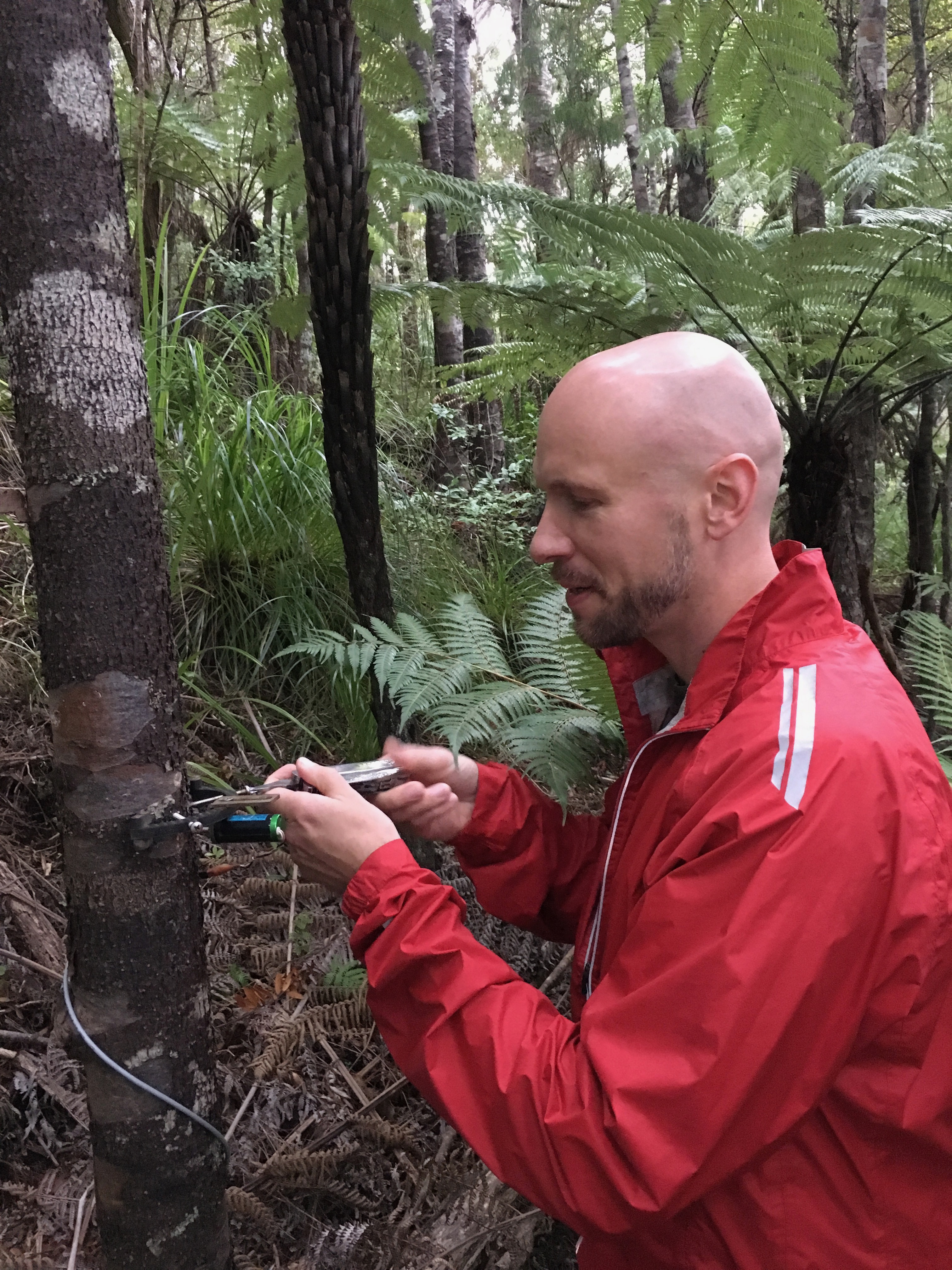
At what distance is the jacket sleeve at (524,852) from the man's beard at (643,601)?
443mm

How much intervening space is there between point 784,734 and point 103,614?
1.08m

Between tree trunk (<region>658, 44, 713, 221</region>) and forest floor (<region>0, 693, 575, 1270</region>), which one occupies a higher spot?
tree trunk (<region>658, 44, 713, 221</region>)

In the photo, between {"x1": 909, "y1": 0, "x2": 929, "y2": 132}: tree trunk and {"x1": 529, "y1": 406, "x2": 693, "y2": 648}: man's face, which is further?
{"x1": 909, "y1": 0, "x2": 929, "y2": 132}: tree trunk

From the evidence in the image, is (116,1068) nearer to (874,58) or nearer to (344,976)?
(344,976)

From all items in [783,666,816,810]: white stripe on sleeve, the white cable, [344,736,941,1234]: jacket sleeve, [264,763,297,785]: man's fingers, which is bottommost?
the white cable

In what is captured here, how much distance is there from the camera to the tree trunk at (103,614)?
4.21ft

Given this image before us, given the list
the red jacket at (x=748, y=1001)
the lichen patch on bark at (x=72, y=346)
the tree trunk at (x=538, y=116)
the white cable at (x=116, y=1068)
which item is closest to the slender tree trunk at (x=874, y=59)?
the red jacket at (x=748, y=1001)

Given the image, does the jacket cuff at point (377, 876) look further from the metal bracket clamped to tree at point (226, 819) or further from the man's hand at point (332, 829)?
the metal bracket clamped to tree at point (226, 819)

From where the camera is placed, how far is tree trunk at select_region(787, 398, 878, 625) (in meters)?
2.61

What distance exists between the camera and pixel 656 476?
138cm

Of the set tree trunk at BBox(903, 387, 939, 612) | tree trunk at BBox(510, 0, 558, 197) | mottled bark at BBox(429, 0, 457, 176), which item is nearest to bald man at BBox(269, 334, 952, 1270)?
tree trunk at BBox(903, 387, 939, 612)

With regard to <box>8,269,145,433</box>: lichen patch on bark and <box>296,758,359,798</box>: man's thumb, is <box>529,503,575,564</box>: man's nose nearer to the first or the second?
<box>296,758,359,798</box>: man's thumb

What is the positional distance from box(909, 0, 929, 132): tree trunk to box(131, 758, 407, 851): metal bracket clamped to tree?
673 centimetres

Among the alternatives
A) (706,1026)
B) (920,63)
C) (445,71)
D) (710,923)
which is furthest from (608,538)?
(445,71)
